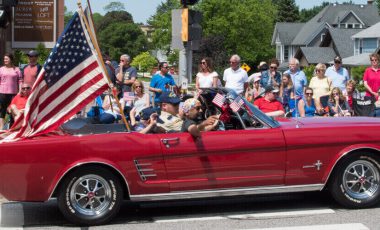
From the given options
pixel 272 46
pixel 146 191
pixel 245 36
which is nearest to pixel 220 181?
pixel 146 191

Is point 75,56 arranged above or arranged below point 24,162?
above

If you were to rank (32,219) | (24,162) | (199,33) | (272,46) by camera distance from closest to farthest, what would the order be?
(24,162) < (32,219) < (199,33) < (272,46)

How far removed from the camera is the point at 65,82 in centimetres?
762

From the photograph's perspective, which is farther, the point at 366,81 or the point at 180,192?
the point at 366,81

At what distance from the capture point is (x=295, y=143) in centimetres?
753

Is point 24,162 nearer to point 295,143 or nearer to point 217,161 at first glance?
point 217,161

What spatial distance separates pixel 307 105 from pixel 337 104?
22.3 inches

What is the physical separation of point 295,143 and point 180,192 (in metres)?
1.40

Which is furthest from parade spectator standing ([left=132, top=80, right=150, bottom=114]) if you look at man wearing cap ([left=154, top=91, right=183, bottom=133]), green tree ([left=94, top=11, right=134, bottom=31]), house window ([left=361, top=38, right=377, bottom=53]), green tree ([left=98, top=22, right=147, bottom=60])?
green tree ([left=94, top=11, right=134, bottom=31])

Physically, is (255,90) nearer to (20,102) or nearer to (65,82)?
(20,102)

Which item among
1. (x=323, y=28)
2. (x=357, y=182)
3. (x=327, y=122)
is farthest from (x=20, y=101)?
(x=323, y=28)

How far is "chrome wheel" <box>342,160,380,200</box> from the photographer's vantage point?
7.70 meters

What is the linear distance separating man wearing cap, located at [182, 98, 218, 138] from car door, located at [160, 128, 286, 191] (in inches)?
3.4

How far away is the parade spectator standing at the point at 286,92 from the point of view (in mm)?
12711
